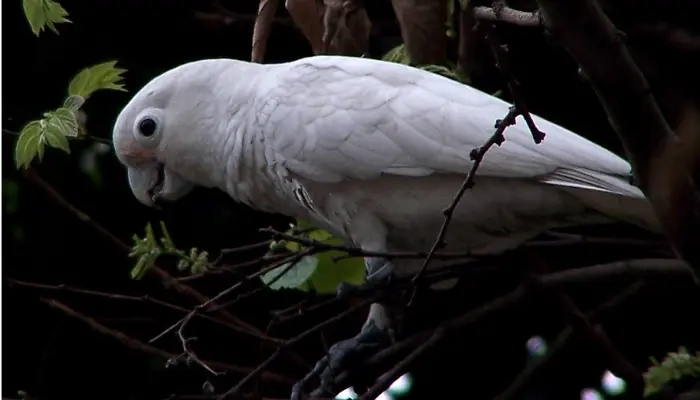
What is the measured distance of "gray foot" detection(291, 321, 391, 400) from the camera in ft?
6.11

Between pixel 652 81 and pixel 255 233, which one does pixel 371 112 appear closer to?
pixel 652 81

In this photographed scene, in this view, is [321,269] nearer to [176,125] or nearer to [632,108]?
[176,125]

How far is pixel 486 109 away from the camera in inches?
71.5

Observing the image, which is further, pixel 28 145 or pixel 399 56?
pixel 399 56

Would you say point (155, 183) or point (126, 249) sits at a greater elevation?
point (155, 183)

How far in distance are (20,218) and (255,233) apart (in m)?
0.63

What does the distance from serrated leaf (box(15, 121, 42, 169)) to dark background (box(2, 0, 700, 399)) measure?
0.95 meters

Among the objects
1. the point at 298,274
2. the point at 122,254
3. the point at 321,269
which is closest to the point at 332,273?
the point at 321,269

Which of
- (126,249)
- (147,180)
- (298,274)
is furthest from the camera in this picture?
(126,249)

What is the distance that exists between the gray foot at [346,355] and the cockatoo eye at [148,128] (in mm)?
491

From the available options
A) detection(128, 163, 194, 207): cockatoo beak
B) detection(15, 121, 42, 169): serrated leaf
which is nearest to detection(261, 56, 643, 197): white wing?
detection(128, 163, 194, 207): cockatoo beak

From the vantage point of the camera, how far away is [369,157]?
1787 millimetres

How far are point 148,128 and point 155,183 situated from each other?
0.12 meters

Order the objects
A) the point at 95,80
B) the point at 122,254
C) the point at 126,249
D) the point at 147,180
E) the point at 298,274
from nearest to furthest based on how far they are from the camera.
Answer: the point at 95,80 < the point at 298,274 < the point at 147,180 < the point at 126,249 < the point at 122,254
